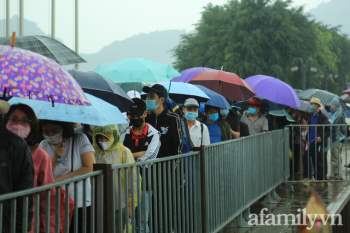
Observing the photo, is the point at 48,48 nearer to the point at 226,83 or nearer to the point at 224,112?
the point at 224,112

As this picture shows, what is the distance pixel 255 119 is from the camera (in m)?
12.6

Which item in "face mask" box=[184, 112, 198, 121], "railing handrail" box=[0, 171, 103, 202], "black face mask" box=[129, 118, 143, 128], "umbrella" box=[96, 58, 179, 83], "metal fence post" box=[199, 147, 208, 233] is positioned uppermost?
"umbrella" box=[96, 58, 179, 83]

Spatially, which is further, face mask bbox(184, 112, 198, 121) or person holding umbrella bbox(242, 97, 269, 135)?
person holding umbrella bbox(242, 97, 269, 135)

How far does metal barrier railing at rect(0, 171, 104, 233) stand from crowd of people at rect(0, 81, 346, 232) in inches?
0.6

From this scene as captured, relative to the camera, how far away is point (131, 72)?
41.4ft

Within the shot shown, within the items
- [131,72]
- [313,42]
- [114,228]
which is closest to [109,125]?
[114,228]

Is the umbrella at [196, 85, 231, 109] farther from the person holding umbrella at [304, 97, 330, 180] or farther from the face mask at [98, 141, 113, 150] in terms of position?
the face mask at [98, 141, 113, 150]

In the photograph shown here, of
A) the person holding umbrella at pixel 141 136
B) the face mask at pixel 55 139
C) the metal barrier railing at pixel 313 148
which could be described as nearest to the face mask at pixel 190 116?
the person holding umbrella at pixel 141 136

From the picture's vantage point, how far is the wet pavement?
9219 millimetres

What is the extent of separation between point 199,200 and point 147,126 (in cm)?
95

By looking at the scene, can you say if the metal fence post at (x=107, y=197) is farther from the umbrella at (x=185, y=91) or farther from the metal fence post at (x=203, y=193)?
the umbrella at (x=185, y=91)

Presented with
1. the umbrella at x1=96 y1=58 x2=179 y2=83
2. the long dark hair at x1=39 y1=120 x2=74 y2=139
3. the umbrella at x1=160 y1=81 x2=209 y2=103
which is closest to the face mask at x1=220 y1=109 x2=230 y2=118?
the umbrella at x1=160 y1=81 x2=209 y2=103

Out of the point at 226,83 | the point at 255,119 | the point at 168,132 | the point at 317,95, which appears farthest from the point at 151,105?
the point at 317,95

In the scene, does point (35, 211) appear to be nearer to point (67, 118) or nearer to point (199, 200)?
point (67, 118)
